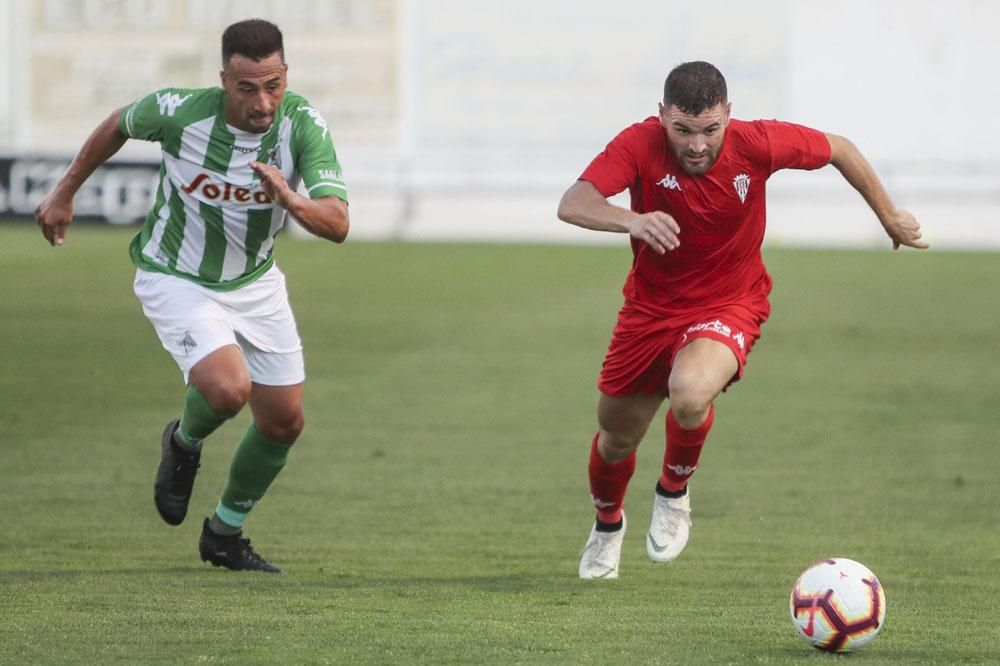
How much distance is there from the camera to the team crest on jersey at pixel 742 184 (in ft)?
22.6

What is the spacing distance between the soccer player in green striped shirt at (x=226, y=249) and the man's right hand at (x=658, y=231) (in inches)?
45.9

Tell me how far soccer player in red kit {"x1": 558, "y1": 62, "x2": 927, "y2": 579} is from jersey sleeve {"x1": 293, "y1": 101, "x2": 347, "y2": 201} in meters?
0.88

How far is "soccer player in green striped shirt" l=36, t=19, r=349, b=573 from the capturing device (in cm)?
669

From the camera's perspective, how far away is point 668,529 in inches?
285

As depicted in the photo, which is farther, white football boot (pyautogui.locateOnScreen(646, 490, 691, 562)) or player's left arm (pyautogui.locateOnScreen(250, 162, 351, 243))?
white football boot (pyautogui.locateOnScreen(646, 490, 691, 562))

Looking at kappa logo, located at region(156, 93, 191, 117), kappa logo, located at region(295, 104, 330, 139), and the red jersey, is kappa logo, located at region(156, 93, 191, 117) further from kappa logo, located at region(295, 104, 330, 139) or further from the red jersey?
the red jersey

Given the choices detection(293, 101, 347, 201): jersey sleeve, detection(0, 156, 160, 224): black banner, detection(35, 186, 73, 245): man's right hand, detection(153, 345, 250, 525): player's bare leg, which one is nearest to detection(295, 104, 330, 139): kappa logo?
detection(293, 101, 347, 201): jersey sleeve

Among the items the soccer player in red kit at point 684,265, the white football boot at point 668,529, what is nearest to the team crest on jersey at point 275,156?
the soccer player in red kit at point 684,265

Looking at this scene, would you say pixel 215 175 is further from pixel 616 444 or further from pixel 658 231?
pixel 616 444

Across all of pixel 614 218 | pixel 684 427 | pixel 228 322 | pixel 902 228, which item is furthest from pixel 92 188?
pixel 614 218

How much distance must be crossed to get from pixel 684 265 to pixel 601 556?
121 centimetres

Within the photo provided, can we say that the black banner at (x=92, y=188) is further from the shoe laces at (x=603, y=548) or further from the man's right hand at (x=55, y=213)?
the shoe laces at (x=603, y=548)

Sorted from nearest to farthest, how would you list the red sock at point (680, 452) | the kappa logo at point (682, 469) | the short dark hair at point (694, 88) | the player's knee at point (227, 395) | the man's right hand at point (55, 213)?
the short dark hair at point (694, 88)
the player's knee at point (227, 395)
the man's right hand at point (55, 213)
the red sock at point (680, 452)
the kappa logo at point (682, 469)

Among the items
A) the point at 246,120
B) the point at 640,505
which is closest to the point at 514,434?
the point at 640,505
